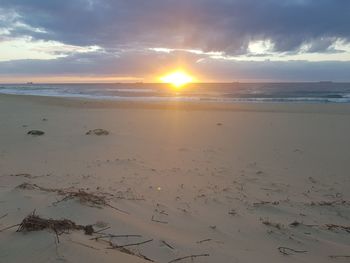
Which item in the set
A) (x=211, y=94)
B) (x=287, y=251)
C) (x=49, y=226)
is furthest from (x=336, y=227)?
(x=211, y=94)

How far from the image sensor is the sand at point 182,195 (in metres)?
3.24

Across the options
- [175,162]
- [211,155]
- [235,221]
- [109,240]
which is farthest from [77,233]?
[211,155]

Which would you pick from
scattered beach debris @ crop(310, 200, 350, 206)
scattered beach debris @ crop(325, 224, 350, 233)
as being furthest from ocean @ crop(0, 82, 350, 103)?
scattered beach debris @ crop(325, 224, 350, 233)

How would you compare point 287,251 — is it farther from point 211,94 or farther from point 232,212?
point 211,94

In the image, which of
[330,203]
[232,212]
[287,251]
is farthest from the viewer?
[330,203]

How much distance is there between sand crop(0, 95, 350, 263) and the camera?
324 centimetres

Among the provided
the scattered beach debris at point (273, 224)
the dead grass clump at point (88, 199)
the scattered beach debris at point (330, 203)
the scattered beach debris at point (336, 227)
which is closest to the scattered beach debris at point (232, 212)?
the scattered beach debris at point (273, 224)

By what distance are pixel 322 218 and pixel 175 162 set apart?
10.7ft

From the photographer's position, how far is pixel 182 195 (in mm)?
5066

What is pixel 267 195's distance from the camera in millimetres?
5277

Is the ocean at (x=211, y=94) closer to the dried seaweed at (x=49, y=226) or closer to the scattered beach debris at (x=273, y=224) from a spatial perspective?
the scattered beach debris at (x=273, y=224)

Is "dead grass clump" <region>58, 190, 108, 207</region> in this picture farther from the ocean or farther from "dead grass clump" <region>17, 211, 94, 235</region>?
the ocean

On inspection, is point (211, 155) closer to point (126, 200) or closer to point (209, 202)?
point (209, 202)

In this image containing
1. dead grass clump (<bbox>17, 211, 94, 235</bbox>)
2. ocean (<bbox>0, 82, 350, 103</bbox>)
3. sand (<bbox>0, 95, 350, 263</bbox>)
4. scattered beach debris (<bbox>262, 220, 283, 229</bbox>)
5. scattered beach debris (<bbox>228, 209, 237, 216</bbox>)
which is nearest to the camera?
dead grass clump (<bbox>17, 211, 94, 235</bbox>)
